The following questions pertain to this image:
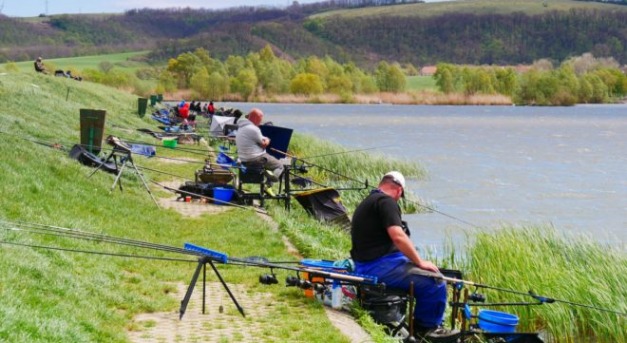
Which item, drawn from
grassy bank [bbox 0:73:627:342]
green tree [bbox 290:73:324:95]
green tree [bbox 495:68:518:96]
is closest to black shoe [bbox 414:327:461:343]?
grassy bank [bbox 0:73:627:342]

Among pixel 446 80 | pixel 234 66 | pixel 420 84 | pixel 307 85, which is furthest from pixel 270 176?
pixel 420 84

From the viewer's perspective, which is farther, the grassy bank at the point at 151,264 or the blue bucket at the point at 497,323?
the blue bucket at the point at 497,323

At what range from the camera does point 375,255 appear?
872 centimetres

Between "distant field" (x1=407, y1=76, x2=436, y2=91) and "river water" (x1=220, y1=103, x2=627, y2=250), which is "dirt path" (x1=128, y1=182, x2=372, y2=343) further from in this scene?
"distant field" (x1=407, y1=76, x2=436, y2=91)

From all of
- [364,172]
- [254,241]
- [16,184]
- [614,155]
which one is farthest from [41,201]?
[614,155]

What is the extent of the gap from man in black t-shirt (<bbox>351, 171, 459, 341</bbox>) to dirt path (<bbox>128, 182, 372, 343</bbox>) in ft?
1.80

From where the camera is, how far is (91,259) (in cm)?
970

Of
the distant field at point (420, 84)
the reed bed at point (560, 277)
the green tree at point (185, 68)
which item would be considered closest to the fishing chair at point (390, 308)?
the reed bed at point (560, 277)

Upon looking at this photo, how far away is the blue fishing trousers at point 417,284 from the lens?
8.53 meters

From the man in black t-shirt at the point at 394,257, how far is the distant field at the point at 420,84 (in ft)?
439

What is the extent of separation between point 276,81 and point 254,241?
120323mm

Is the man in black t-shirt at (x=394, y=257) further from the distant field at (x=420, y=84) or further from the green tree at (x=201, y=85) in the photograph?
the distant field at (x=420, y=84)

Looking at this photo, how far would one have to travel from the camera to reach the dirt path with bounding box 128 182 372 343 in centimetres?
781

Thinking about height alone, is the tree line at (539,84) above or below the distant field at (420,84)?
above
